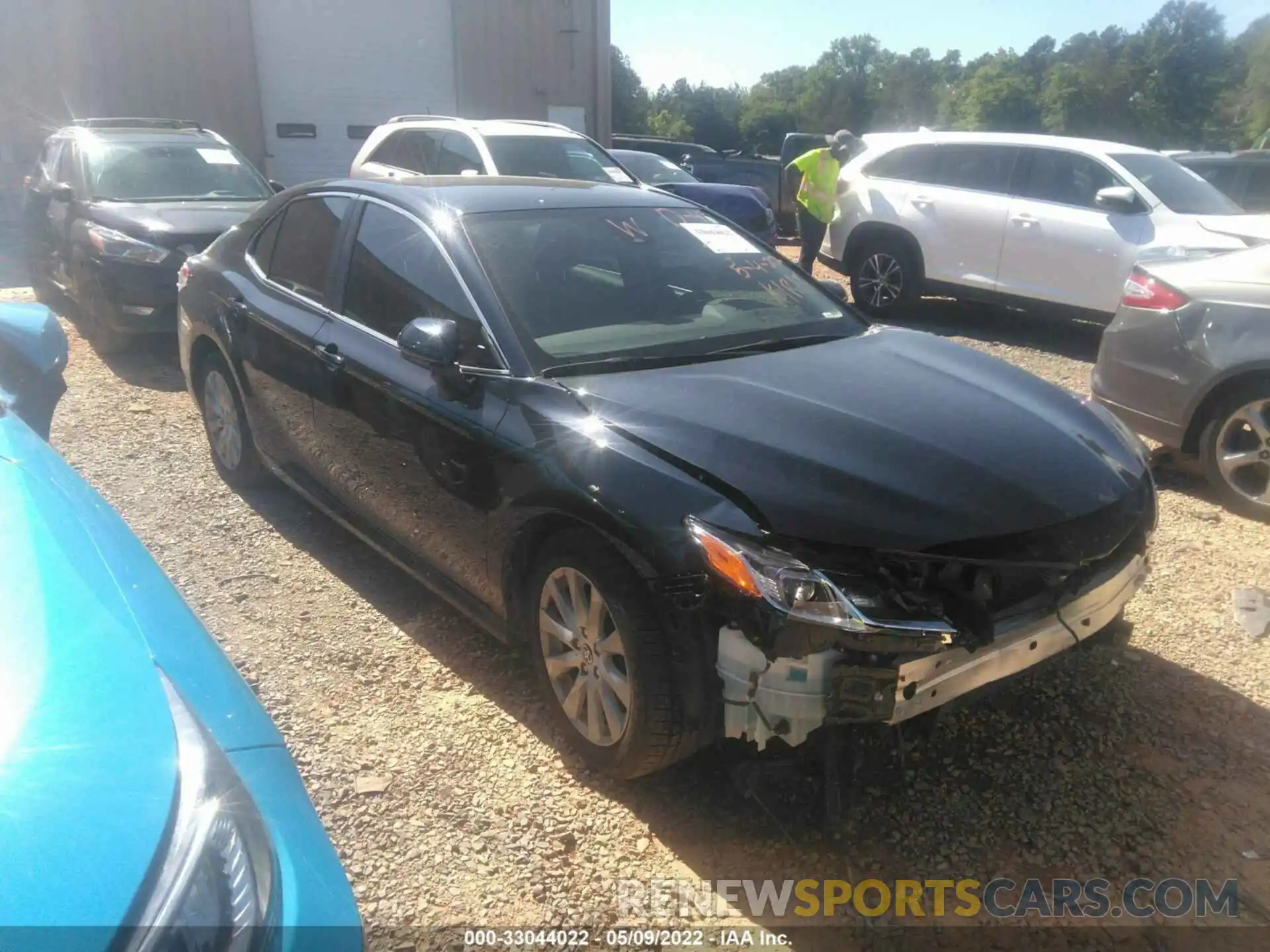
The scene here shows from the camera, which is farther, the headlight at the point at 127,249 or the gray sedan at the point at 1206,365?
the headlight at the point at 127,249

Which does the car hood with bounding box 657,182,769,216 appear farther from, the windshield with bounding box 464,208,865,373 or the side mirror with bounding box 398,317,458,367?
the side mirror with bounding box 398,317,458,367

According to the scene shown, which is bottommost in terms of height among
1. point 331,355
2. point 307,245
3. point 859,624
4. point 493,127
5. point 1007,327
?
point 1007,327

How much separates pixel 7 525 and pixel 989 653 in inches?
88.6

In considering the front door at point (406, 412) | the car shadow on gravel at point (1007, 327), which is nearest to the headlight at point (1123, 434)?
the front door at point (406, 412)

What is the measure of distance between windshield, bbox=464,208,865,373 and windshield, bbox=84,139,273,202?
19.0 feet

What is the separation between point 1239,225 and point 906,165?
9.88ft

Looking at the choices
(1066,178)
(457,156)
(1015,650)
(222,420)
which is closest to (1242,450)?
(1015,650)

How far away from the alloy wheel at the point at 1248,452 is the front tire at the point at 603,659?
354cm

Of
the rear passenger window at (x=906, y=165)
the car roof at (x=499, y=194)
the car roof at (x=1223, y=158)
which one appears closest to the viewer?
the car roof at (x=499, y=194)

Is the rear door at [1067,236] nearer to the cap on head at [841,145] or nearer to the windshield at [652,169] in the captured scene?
the cap on head at [841,145]

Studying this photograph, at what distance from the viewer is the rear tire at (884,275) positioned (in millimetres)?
8812

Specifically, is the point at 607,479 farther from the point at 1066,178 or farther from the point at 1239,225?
the point at 1066,178

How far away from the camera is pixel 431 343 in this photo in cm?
291

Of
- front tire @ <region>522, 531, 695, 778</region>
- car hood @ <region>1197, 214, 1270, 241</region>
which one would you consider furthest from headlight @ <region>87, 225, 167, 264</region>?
car hood @ <region>1197, 214, 1270, 241</region>
